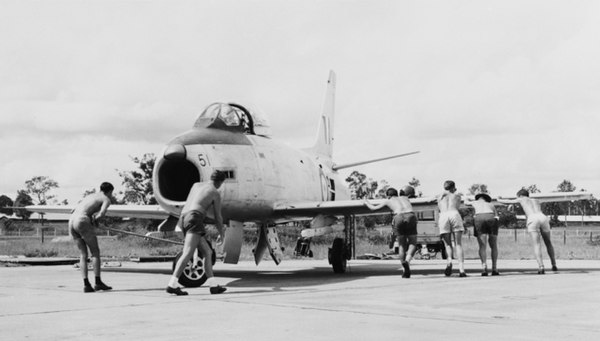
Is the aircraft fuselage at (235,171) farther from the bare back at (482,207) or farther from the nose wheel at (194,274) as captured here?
the bare back at (482,207)

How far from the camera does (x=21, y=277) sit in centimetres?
1562

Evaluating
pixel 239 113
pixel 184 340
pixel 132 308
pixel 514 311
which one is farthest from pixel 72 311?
pixel 239 113

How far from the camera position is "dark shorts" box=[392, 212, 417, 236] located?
1511cm

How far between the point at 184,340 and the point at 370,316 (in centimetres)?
233

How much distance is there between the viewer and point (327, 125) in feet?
85.5

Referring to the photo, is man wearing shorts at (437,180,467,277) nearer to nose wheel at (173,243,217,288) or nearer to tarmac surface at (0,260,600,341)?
tarmac surface at (0,260,600,341)

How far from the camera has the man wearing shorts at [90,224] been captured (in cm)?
Result: 1202

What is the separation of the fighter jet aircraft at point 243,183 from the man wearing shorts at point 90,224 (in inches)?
56.4

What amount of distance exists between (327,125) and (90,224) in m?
14.7

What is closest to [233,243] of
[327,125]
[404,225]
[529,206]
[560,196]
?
[404,225]

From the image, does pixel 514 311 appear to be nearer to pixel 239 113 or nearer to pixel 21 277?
pixel 239 113

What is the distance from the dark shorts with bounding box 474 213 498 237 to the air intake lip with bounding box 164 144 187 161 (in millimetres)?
6125

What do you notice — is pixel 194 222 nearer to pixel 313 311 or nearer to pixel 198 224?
pixel 198 224

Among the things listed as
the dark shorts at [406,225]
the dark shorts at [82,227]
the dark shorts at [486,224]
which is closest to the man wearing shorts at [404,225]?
the dark shorts at [406,225]
